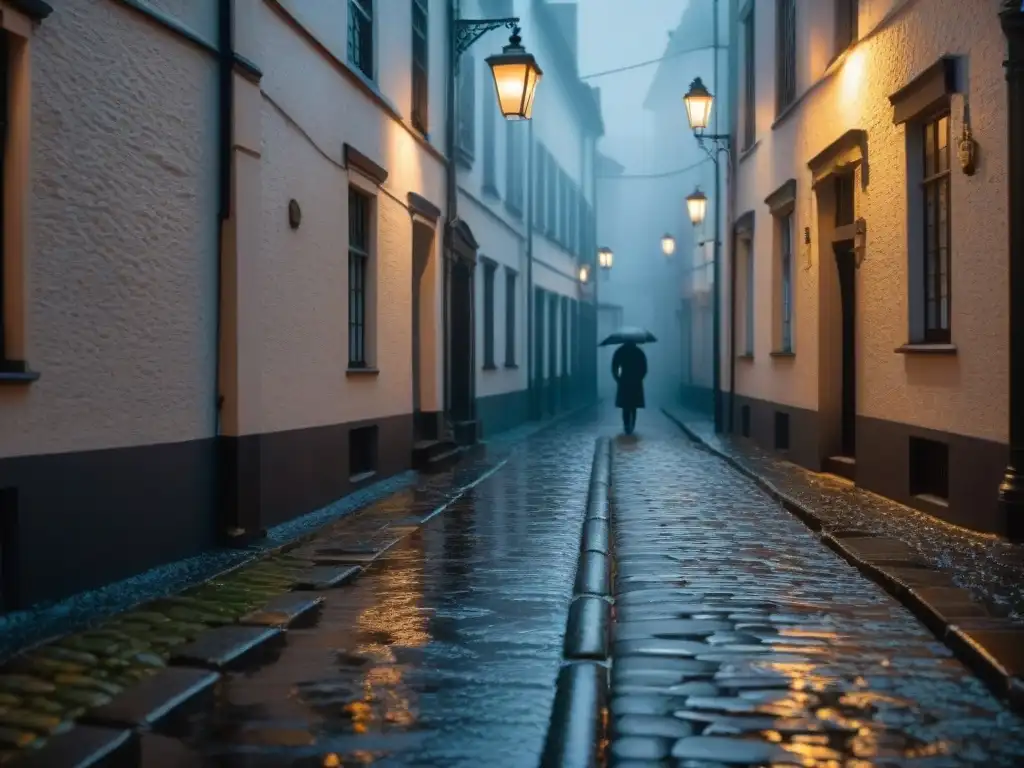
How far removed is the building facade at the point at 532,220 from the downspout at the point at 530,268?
0.07 ft

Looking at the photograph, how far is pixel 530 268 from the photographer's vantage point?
1038 inches

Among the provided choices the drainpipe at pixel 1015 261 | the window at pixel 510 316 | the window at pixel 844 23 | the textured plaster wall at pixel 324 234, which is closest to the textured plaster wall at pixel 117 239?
the textured plaster wall at pixel 324 234

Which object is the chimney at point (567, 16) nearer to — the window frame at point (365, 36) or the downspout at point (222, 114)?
the window frame at point (365, 36)

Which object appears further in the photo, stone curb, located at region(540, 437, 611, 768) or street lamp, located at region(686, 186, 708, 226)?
street lamp, located at region(686, 186, 708, 226)

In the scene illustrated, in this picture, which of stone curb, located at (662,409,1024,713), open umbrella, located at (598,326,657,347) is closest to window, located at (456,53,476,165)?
open umbrella, located at (598,326,657,347)

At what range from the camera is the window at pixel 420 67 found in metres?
15.4

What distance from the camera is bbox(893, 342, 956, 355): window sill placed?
31.3ft

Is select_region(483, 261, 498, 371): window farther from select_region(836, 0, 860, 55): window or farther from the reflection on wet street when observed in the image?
the reflection on wet street

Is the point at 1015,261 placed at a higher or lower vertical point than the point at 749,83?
lower

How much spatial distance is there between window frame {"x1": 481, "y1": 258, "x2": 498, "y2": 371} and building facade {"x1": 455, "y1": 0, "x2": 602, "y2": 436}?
0.9 inches

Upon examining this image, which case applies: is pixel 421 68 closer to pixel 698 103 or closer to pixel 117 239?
pixel 698 103

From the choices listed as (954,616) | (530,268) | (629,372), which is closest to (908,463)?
(954,616)

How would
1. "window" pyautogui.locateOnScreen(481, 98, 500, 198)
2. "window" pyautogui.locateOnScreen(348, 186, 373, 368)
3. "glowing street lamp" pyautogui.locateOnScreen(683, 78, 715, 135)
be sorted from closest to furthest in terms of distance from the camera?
"window" pyautogui.locateOnScreen(348, 186, 373, 368)
"glowing street lamp" pyautogui.locateOnScreen(683, 78, 715, 135)
"window" pyautogui.locateOnScreen(481, 98, 500, 198)

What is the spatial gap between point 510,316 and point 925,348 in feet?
48.6
